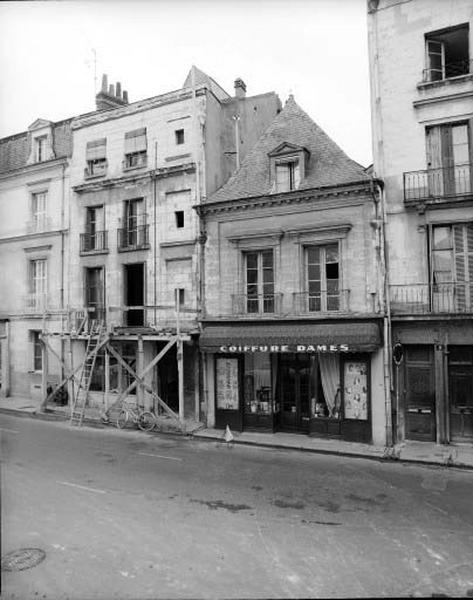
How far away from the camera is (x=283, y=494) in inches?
426

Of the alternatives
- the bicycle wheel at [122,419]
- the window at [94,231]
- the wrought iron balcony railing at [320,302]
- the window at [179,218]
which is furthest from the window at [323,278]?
the window at [94,231]

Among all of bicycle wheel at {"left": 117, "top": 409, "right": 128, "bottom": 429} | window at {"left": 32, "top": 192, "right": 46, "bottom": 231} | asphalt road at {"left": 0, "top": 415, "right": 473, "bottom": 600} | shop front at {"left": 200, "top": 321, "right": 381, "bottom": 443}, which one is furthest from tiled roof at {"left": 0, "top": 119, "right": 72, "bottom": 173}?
asphalt road at {"left": 0, "top": 415, "right": 473, "bottom": 600}

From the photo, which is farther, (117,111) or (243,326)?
(117,111)

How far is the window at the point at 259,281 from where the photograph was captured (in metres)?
18.1

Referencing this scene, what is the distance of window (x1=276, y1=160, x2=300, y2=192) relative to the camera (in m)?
18.1

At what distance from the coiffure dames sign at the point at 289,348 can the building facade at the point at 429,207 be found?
1.94 metres

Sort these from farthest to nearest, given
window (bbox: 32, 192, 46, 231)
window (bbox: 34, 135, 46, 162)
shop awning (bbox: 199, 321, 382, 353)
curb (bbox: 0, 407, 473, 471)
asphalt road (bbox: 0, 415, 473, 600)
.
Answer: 1. window (bbox: 34, 135, 46, 162)
2. window (bbox: 32, 192, 46, 231)
3. shop awning (bbox: 199, 321, 382, 353)
4. curb (bbox: 0, 407, 473, 471)
5. asphalt road (bbox: 0, 415, 473, 600)

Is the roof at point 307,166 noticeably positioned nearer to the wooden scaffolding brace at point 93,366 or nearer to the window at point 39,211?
the wooden scaffolding brace at point 93,366

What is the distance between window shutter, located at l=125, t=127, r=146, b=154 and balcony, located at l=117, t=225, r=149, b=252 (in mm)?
3429

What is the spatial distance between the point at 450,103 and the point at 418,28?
290 cm

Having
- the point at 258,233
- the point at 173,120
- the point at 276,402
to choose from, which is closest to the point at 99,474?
the point at 276,402

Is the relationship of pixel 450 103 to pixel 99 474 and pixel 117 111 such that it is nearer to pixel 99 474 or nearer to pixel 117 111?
pixel 117 111

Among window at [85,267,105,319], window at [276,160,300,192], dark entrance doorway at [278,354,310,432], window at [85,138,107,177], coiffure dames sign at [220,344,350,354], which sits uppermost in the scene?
window at [85,138,107,177]

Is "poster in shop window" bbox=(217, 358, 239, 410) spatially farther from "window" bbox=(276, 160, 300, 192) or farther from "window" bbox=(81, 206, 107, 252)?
"window" bbox=(81, 206, 107, 252)
